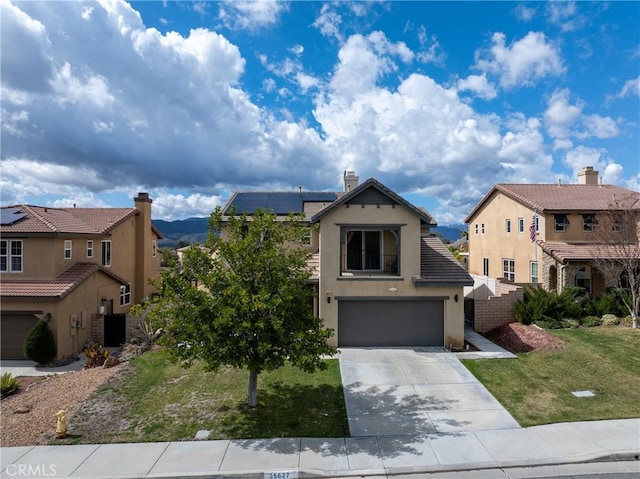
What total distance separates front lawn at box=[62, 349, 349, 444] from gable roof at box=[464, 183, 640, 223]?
1873cm

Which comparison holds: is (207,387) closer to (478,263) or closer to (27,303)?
(27,303)

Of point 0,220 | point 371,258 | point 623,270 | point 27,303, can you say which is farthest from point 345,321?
point 0,220

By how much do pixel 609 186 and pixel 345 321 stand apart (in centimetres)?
2368

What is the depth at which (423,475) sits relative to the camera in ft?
24.1

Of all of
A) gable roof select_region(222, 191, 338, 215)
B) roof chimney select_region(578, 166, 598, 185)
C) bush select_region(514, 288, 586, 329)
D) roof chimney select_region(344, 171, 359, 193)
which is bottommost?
bush select_region(514, 288, 586, 329)

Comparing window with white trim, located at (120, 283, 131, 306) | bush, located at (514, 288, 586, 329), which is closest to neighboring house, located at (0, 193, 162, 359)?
window with white trim, located at (120, 283, 131, 306)

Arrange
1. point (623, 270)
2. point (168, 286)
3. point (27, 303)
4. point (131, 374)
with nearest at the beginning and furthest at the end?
1. point (168, 286)
2. point (131, 374)
3. point (27, 303)
4. point (623, 270)

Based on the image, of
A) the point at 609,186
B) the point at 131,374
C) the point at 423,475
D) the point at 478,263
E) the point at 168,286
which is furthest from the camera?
the point at 478,263

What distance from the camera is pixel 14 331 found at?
1552 cm

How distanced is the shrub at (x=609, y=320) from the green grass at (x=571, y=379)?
5.70 feet

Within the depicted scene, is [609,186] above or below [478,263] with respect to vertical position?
above

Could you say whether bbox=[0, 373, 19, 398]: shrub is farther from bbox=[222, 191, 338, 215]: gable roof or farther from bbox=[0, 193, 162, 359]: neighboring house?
bbox=[222, 191, 338, 215]: gable roof

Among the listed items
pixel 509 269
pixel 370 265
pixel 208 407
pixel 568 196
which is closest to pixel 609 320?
pixel 509 269

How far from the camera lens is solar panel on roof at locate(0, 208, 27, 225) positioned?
54.8ft
